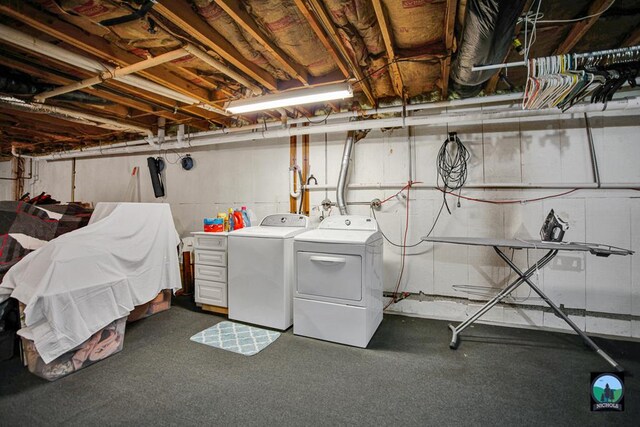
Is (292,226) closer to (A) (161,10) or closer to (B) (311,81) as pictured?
(B) (311,81)

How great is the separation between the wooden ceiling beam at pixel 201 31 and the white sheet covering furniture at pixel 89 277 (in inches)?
72.2

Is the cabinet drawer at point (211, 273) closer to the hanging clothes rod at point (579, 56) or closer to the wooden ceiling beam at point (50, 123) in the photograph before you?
the wooden ceiling beam at point (50, 123)

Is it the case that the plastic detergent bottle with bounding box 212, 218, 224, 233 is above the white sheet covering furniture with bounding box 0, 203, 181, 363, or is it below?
above

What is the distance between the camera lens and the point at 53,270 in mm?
2078

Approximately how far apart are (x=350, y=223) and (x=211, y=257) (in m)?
1.72

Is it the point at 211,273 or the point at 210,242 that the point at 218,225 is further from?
the point at 211,273

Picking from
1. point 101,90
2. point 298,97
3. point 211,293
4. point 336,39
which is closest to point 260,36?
point 336,39

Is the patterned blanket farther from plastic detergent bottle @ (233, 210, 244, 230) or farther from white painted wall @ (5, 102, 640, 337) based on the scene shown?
white painted wall @ (5, 102, 640, 337)

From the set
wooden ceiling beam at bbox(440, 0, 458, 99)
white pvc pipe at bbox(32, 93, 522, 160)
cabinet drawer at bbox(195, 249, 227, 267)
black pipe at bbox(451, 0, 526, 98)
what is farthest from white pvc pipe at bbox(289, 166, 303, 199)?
black pipe at bbox(451, 0, 526, 98)

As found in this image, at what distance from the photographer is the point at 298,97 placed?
9.07ft

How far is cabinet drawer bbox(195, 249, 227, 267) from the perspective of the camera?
3254 millimetres

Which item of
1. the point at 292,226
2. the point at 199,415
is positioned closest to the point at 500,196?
the point at 292,226

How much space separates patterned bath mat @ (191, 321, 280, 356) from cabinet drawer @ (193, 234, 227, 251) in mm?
875

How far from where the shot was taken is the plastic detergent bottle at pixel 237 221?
11.7 ft
